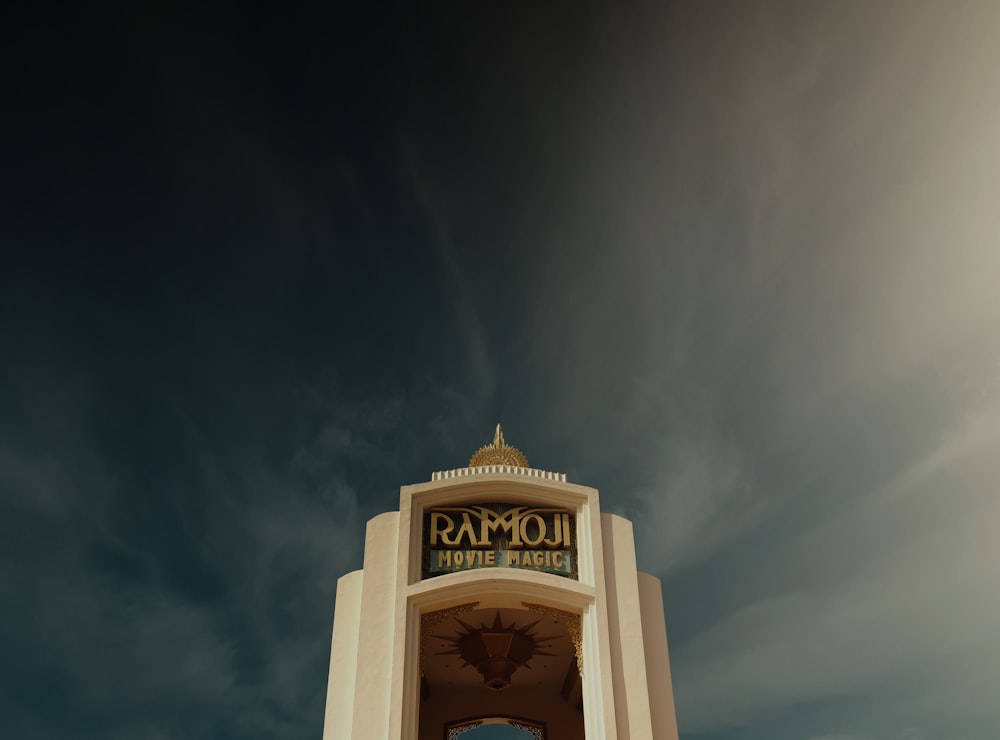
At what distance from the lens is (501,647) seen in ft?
72.6

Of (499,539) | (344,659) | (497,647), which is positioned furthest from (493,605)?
(497,647)

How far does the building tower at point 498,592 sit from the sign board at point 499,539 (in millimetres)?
24

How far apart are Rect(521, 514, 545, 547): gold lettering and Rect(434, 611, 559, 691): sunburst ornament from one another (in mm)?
3830

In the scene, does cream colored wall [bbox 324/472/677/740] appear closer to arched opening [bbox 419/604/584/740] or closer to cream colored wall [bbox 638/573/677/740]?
cream colored wall [bbox 638/573/677/740]

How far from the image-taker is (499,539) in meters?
18.3

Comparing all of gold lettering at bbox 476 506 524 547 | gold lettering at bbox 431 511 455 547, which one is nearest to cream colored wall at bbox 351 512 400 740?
gold lettering at bbox 431 511 455 547

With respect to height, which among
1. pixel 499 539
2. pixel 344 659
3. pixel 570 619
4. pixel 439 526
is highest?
pixel 439 526

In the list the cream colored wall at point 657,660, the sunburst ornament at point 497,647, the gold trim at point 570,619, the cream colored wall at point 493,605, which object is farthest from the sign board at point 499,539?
the sunburst ornament at point 497,647

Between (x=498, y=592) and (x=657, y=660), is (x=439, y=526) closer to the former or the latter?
(x=498, y=592)

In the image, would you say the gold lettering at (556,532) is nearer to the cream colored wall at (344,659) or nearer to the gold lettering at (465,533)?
the gold lettering at (465,533)

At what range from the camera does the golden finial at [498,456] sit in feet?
68.9

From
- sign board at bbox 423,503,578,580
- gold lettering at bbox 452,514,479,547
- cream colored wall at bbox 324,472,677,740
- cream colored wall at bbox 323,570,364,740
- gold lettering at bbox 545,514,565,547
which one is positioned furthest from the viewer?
gold lettering at bbox 545,514,565,547

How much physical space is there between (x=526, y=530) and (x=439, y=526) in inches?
78.3

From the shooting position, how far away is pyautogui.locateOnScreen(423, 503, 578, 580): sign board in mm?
17938
